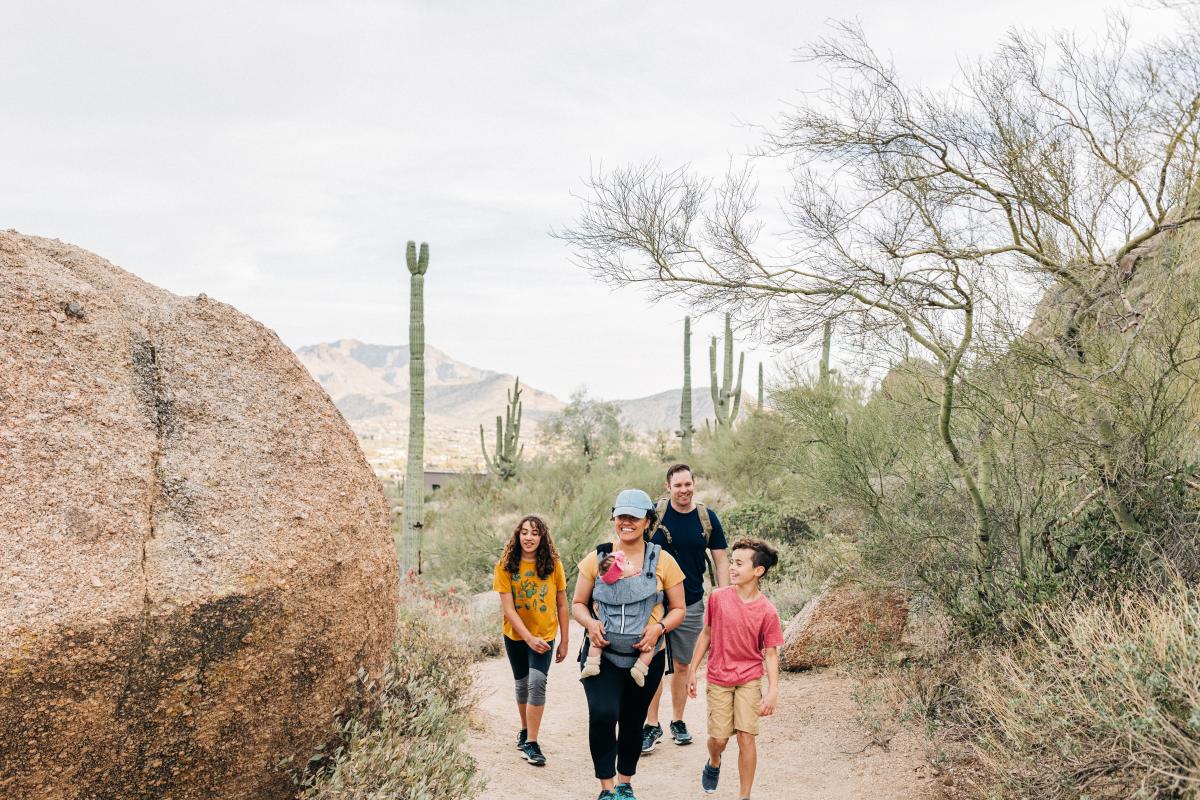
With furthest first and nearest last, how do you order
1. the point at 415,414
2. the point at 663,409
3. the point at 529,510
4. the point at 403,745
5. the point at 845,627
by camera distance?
the point at 663,409
the point at 529,510
the point at 415,414
the point at 845,627
the point at 403,745

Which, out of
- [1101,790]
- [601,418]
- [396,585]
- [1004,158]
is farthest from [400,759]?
[601,418]

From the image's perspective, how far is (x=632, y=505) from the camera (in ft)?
16.4

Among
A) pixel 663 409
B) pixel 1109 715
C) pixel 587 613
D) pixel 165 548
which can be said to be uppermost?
pixel 663 409

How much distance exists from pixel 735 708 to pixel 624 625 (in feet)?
2.74

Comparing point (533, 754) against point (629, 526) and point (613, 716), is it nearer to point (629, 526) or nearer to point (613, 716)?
point (613, 716)

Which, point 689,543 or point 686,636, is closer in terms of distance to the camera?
point 689,543

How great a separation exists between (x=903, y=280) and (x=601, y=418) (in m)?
34.2

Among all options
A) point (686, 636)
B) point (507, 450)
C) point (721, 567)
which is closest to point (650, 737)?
point (686, 636)

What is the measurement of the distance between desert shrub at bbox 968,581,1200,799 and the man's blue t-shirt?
6.18 ft

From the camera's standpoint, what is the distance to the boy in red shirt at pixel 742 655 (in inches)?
201

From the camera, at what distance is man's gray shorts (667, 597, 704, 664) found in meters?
6.31

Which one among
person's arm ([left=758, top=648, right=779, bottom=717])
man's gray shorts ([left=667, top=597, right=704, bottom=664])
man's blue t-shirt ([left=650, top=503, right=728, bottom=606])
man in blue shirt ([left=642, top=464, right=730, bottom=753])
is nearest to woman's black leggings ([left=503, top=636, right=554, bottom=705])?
man in blue shirt ([left=642, top=464, right=730, bottom=753])

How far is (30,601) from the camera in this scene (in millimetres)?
3416

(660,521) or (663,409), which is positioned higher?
(663,409)
